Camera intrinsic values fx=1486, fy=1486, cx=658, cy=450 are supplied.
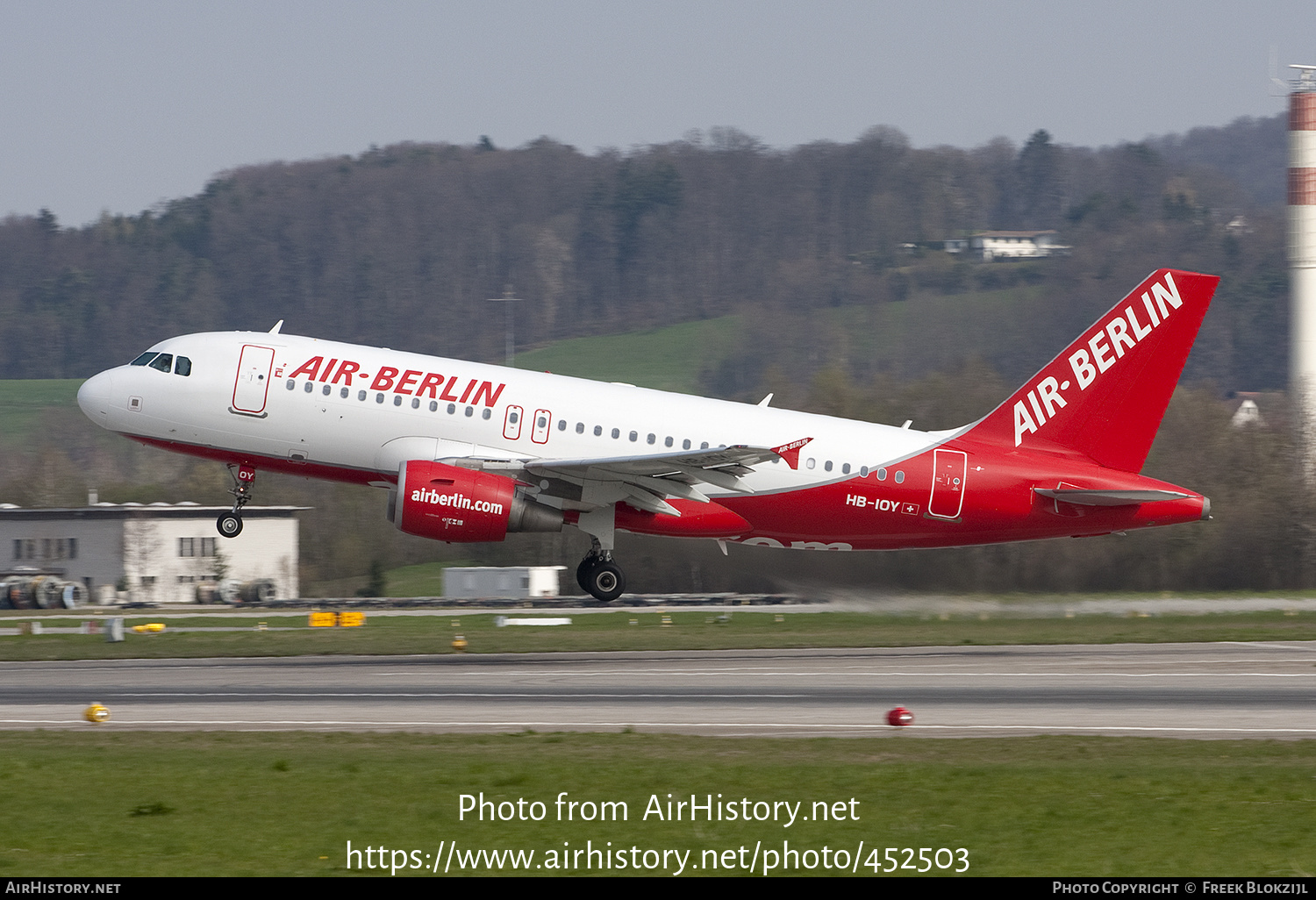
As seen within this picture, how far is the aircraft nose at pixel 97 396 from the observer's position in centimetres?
3460

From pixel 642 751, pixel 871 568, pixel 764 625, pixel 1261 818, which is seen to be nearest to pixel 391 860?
pixel 642 751

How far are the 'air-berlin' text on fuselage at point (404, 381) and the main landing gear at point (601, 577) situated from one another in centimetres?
433

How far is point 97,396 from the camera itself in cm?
3469

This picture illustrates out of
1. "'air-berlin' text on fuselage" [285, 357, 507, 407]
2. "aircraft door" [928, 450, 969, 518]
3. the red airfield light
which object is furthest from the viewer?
"aircraft door" [928, 450, 969, 518]

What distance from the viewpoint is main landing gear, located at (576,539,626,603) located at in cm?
3425

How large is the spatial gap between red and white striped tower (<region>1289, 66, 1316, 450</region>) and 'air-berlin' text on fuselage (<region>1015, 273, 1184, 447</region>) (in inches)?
1790

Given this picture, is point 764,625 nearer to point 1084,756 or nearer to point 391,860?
point 1084,756

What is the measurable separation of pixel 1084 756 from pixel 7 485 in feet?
300

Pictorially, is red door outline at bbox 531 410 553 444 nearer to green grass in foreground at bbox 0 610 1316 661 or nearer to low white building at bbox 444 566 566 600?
green grass in foreground at bbox 0 610 1316 661

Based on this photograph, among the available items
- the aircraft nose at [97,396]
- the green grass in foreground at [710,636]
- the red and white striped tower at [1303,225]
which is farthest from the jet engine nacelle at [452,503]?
the red and white striped tower at [1303,225]

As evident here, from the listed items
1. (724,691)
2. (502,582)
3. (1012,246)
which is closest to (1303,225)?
(502,582)

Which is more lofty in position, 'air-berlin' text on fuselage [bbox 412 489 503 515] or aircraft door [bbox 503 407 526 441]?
aircraft door [bbox 503 407 526 441]

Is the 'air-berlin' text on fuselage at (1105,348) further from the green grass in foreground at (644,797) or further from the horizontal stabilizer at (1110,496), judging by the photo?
the green grass in foreground at (644,797)

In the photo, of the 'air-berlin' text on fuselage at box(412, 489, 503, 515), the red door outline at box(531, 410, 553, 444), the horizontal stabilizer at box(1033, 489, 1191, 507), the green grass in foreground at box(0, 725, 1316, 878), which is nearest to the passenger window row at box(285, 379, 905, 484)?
the red door outline at box(531, 410, 553, 444)
